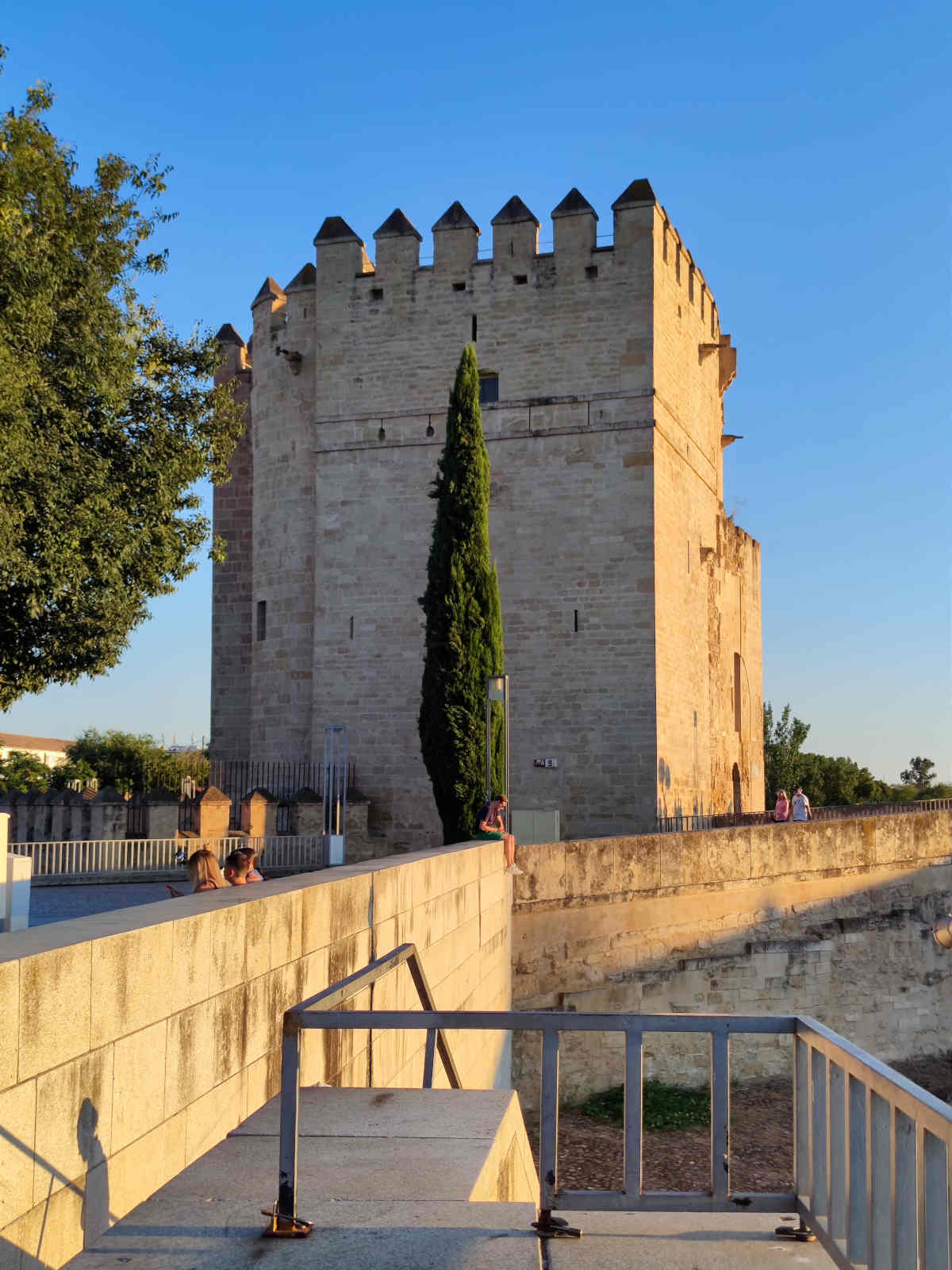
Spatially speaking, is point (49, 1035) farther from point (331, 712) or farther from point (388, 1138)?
point (331, 712)

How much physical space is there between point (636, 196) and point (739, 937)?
1315 cm

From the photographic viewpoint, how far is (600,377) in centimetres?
2194

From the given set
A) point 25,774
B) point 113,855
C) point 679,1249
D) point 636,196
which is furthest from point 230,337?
point 25,774

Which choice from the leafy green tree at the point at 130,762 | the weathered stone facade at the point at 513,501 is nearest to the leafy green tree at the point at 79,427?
the weathered stone facade at the point at 513,501

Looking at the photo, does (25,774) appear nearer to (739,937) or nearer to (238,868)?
(739,937)

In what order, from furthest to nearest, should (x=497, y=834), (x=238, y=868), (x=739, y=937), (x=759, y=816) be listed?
1. (x=759, y=816)
2. (x=739, y=937)
3. (x=497, y=834)
4. (x=238, y=868)

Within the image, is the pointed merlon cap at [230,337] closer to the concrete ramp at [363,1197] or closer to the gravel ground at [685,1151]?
the gravel ground at [685,1151]

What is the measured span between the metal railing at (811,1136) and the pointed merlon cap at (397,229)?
20.5 metres

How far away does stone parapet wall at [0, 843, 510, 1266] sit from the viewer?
2945 millimetres

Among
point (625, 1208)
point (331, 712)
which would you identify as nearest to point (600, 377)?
point (331, 712)

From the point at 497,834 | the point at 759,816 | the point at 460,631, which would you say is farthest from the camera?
the point at 759,816

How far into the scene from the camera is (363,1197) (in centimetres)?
320

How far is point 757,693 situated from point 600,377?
12.7 metres

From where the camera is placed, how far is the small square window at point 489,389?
73.8ft
